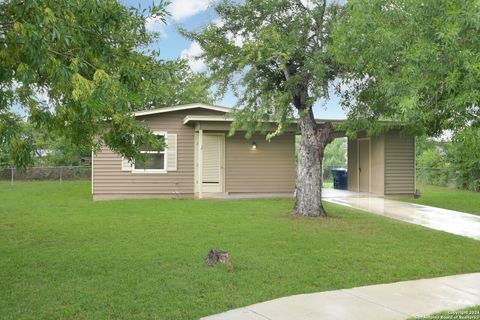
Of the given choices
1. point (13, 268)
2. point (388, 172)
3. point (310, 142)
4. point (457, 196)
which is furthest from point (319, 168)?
point (457, 196)

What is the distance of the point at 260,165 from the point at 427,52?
40.6ft

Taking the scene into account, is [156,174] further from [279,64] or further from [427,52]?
[427,52]

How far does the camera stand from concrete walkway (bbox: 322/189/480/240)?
998cm

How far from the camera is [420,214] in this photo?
12.1 m

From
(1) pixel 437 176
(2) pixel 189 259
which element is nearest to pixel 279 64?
(2) pixel 189 259

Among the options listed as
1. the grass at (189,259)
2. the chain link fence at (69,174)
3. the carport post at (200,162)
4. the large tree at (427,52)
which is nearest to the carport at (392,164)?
the carport post at (200,162)

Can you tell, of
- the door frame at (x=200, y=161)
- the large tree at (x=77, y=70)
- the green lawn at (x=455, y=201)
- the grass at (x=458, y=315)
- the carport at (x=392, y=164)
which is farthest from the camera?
the carport at (x=392, y=164)

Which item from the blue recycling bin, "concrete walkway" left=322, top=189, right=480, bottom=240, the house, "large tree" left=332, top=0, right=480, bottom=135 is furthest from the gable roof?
"large tree" left=332, top=0, right=480, bottom=135

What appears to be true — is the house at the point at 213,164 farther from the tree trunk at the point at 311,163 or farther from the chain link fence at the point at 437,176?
the chain link fence at the point at 437,176

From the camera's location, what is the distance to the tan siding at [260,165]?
16344 mm

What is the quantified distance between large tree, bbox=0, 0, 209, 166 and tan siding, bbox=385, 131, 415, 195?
13.3 metres

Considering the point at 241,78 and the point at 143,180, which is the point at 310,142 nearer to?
the point at 241,78

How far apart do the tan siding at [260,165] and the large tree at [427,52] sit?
10.6 m

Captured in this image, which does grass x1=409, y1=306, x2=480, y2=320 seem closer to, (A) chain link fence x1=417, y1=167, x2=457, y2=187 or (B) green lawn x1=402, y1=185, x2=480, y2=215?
(B) green lawn x1=402, y1=185, x2=480, y2=215
